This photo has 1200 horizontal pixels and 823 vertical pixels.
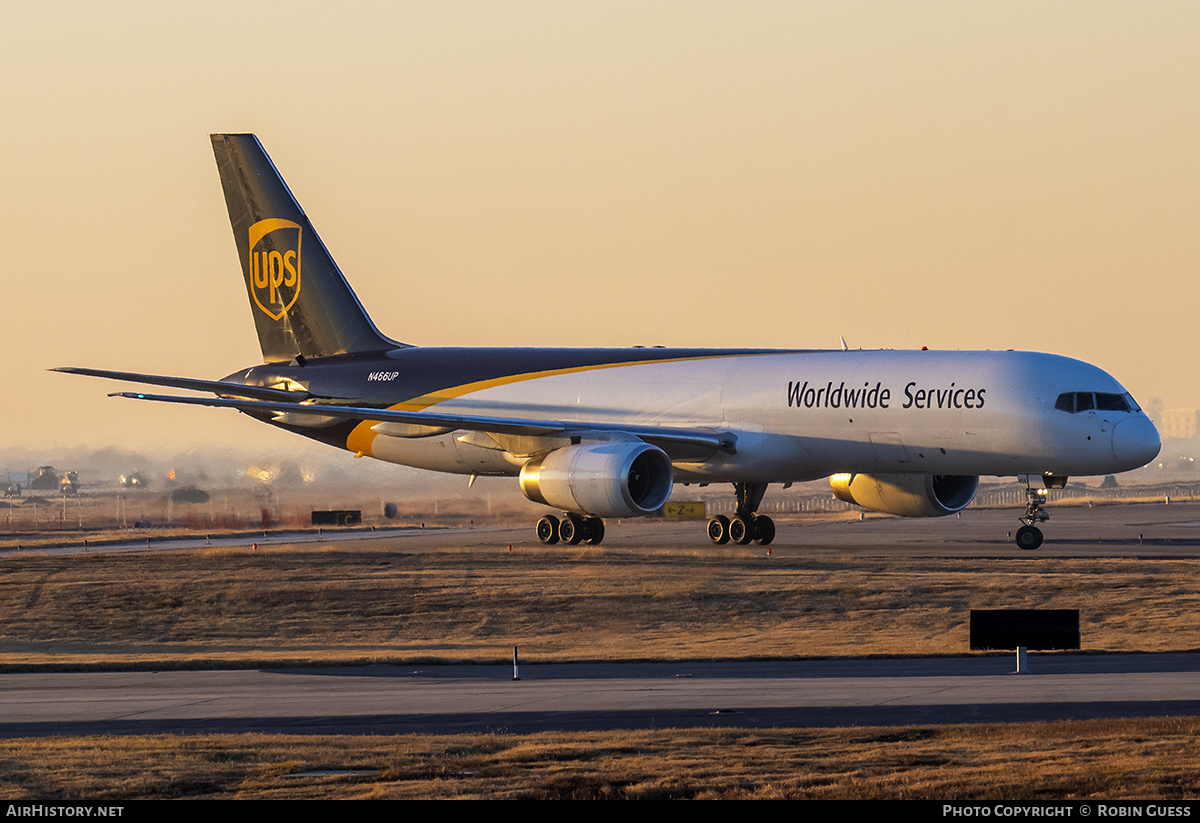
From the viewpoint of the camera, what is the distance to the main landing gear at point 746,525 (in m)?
49.6

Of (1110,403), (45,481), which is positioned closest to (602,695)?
(1110,403)

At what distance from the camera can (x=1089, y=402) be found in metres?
42.3

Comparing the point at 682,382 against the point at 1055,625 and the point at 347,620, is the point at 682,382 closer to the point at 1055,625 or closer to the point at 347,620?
the point at 347,620

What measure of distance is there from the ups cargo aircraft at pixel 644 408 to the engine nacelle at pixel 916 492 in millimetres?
60

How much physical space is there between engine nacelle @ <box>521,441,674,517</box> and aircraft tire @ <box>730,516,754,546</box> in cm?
492

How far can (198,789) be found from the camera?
15.9 meters

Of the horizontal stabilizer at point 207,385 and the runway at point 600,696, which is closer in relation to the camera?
the runway at point 600,696

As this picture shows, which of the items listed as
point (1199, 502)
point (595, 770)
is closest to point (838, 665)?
point (595, 770)

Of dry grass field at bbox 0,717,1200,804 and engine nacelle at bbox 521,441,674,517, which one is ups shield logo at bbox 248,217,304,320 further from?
dry grass field at bbox 0,717,1200,804

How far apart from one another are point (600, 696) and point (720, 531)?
26835mm

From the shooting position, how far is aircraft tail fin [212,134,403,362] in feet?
185

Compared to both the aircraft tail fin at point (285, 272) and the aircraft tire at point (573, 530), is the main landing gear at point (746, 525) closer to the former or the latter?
the aircraft tire at point (573, 530)

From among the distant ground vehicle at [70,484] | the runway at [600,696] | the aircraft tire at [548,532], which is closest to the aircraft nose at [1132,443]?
the runway at [600,696]
